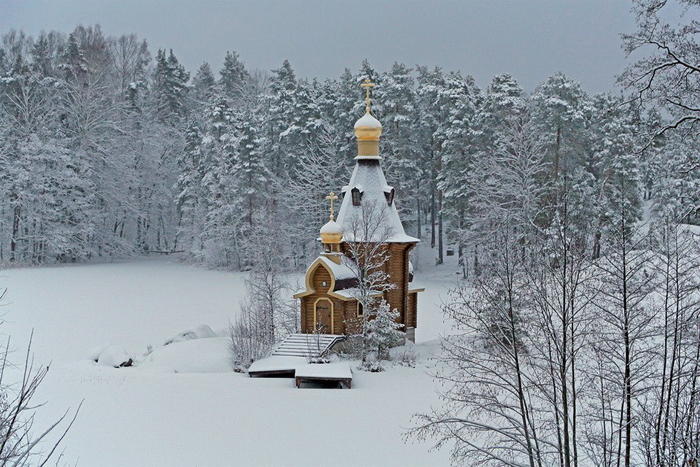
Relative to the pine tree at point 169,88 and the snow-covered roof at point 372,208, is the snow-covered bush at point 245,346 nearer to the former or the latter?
the snow-covered roof at point 372,208

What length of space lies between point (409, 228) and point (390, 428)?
88.1ft

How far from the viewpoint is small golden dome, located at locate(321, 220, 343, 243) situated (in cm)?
1956

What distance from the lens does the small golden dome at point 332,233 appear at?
19562mm

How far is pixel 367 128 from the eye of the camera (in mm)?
20891

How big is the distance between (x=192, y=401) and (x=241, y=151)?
89.9 feet

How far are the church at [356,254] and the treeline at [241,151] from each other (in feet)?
38.9

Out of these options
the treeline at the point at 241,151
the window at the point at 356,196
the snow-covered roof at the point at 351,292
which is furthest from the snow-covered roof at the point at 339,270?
the treeline at the point at 241,151

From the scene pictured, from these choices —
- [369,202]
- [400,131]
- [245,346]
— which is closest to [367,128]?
[369,202]

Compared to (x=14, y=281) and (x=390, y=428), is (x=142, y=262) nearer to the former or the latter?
(x=14, y=281)

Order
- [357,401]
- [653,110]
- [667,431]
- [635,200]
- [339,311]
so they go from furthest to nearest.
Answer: [635,200]
[339,311]
[357,401]
[653,110]
[667,431]

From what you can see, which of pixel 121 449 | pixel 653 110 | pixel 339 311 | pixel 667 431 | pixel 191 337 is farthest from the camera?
pixel 191 337

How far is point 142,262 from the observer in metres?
44.9

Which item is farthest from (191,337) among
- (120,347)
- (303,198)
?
(303,198)

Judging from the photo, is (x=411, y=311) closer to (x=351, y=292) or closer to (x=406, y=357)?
(x=406, y=357)
